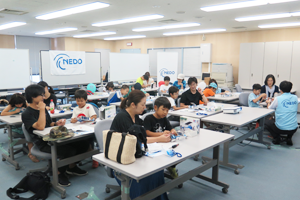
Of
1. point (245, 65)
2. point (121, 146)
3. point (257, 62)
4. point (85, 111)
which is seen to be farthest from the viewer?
point (245, 65)

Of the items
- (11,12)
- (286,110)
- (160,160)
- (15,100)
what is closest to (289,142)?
(286,110)

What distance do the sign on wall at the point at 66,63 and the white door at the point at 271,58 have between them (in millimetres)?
6791

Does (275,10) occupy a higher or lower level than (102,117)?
higher

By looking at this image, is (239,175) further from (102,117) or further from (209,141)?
(102,117)

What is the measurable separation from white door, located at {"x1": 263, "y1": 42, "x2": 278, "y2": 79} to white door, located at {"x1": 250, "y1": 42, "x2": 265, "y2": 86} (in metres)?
0.14

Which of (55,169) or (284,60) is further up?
(284,60)

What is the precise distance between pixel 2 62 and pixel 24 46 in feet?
21.9

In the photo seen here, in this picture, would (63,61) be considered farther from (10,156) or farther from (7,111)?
(10,156)

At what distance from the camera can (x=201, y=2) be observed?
17.0 feet

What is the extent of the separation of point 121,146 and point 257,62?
8595 millimetres

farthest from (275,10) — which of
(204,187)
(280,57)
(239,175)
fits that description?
(204,187)

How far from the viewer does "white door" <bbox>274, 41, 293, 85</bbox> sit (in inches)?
330

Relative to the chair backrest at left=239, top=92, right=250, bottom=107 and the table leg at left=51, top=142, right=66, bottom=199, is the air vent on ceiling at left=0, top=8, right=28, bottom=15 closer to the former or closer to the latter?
the table leg at left=51, top=142, right=66, bottom=199

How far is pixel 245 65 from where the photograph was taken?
9469 mm
